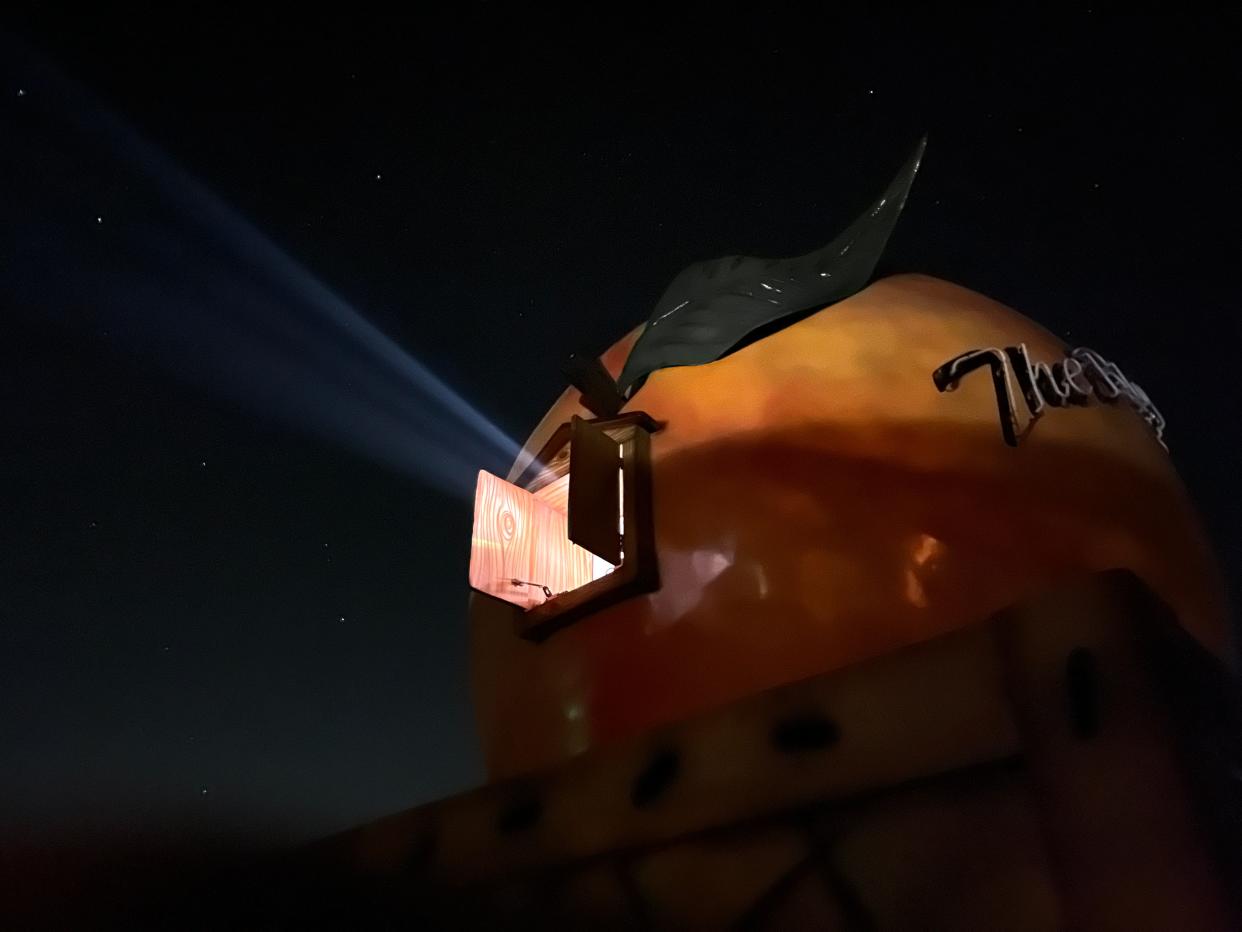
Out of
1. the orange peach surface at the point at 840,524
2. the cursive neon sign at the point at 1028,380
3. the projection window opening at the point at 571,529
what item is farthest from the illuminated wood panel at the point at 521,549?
the cursive neon sign at the point at 1028,380

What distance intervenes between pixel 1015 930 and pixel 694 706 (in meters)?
1.03

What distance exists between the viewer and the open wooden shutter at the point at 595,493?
2805 mm

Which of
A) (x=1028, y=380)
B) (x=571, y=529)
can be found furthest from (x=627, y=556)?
(x=1028, y=380)

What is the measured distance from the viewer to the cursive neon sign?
8.72ft

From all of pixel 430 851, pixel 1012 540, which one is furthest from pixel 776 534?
pixel 430 851

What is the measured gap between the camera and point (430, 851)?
264cm

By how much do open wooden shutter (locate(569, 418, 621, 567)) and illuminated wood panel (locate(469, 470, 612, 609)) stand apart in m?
0.22

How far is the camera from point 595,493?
2.85 metres

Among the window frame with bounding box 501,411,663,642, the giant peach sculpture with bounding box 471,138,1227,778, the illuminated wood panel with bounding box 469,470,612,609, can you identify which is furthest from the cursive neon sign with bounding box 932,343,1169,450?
the illuminated wood panel with bounding box 469,470,612,609

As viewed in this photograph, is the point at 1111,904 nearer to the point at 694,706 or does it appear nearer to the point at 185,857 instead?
the point at 694,706

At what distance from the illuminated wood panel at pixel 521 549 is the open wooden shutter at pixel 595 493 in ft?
0.74

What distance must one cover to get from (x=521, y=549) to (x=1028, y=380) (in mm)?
1643

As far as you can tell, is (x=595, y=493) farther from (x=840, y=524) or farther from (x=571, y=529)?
(x=840, y=524)

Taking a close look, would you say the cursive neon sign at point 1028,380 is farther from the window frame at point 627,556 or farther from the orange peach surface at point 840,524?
the window frame at point 627,556
